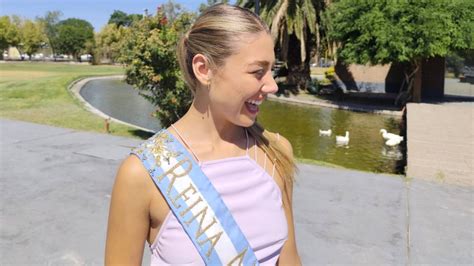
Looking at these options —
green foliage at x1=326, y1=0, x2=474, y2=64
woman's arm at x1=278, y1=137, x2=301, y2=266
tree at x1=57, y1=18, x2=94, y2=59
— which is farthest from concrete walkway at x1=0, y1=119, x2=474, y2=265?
tree at x1=57, y1=18, x2=94, y2=59

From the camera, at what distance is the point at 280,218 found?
1.52 meters

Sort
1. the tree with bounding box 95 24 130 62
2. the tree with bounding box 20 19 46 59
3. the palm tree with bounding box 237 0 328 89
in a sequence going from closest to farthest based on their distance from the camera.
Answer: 1. the palm tree with bounding box 237 0 328 89
2. the tree with bounding box 95 24 130 62
3. the tree with bounding box 20 19 46 59

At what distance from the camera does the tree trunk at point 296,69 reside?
25.2 metres

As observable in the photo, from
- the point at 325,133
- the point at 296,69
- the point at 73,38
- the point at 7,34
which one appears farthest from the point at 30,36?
the point at 325,133

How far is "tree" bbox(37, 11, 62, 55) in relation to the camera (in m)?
83.4

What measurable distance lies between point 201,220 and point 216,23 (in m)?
0.65

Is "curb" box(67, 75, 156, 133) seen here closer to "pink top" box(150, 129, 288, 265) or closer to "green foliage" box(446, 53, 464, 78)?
"pink top" box(150, 129, 288, 265)

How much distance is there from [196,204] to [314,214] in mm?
4039

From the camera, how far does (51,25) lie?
89.4 metres

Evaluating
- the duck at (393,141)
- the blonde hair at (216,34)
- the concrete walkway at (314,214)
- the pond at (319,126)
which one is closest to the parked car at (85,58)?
the pond at (319,126)

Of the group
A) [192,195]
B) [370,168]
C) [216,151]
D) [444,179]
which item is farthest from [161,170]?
[370,168]

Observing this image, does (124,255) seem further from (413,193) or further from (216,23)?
(413,193)

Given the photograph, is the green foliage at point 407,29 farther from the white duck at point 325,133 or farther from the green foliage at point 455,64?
the green foliage at point 455,64

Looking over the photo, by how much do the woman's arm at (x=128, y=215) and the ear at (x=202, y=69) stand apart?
1.13ft
